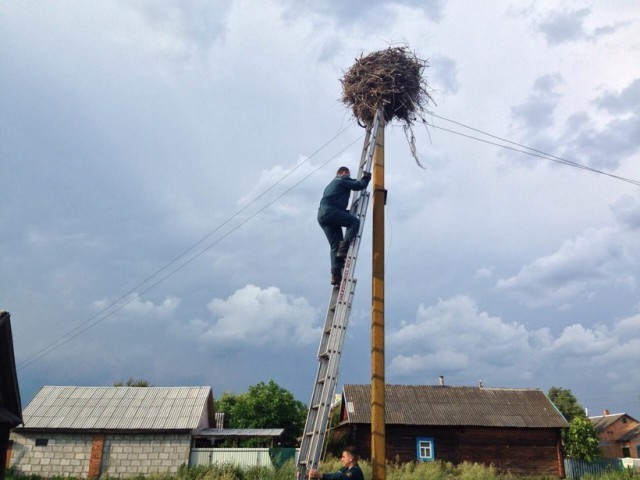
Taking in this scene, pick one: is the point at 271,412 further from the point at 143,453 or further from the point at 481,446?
the point at 481,446

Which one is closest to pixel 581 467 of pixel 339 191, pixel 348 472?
pixel 339 191

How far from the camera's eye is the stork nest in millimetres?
8266

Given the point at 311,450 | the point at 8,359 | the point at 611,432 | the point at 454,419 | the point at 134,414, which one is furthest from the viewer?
the point at 611,432

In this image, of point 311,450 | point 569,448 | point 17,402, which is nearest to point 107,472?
point 17,402

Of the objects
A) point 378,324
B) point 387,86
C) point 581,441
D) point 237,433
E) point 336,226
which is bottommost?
point 581,441

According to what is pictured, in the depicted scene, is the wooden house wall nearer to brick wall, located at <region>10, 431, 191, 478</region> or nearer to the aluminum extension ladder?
brick wall, located at <region>10, 431, 191, 478</region>

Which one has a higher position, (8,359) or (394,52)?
(394,52)

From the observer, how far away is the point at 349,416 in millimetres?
25750

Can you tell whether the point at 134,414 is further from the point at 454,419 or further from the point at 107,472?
the point at 454,419

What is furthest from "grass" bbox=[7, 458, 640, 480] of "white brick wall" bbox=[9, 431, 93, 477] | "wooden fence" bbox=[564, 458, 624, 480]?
"wooden fence" bbox=[564, 458, 624, 480]

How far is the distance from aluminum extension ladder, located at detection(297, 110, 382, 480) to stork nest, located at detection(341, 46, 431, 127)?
1361mm

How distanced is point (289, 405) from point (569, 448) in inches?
693

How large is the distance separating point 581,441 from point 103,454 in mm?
27812

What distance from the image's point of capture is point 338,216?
7.15 meters
